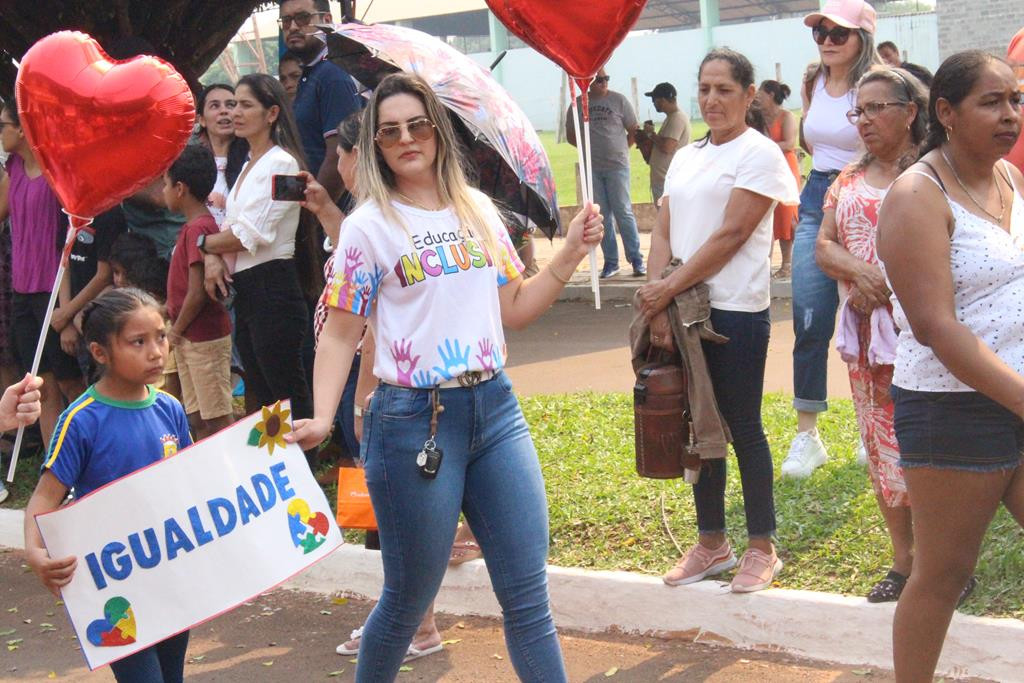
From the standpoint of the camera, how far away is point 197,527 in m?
3.84

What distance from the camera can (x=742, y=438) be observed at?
16.6ft

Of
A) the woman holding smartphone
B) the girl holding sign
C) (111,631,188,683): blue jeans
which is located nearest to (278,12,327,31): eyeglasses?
the woman holding smartphone

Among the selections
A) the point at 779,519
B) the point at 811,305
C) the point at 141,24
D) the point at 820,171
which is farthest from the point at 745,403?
the point at 141,24

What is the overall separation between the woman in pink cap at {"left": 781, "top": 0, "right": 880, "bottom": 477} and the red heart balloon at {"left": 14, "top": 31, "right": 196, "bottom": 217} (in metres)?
2.96

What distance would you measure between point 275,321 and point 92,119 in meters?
2.54

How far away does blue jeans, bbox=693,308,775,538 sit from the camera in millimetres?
5016

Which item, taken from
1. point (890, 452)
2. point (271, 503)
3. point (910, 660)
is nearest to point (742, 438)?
point (890, 452)

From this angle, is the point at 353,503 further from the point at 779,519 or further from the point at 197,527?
the point at 779,519

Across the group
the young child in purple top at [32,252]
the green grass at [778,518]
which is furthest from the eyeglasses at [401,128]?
the young child in purple top at [32,252]

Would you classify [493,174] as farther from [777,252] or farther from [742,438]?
[777,252]

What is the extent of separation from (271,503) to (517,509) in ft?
2.29

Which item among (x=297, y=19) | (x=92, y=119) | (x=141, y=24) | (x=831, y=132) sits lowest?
(x=831, y=132)

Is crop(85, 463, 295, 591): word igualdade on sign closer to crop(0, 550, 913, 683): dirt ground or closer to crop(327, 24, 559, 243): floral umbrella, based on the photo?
crop(0, 550, 913, 683): dirt ground

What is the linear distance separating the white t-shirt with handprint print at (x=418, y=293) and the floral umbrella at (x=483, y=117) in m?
1.41
